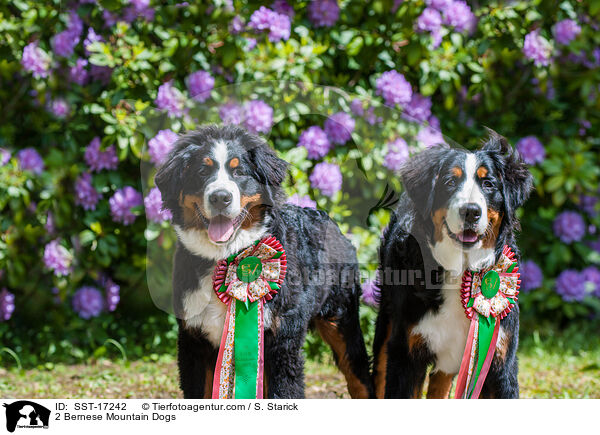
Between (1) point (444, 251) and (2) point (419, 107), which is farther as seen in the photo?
(2) point (419, 107)

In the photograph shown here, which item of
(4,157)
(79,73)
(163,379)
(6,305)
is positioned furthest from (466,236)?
(6,305)

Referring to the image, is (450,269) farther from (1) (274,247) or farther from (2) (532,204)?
(2) (532,204)

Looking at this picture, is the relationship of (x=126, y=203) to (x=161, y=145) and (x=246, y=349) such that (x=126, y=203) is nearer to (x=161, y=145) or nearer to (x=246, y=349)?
(x=161, y=145)

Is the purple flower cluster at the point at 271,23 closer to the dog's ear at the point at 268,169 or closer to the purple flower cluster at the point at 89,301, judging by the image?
the dog's ear at the point at 268,169

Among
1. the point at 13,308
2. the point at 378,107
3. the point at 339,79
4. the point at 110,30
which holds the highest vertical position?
the point at 110,30

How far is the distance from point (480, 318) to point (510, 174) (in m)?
0.59

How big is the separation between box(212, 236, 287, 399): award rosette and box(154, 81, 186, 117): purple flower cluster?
683 millimetres

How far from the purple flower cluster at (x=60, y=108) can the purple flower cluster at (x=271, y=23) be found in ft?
6.13

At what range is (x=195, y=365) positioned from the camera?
2695mm

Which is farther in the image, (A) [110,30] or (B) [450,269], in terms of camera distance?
(A) [110,30]

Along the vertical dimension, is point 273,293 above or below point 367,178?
below
